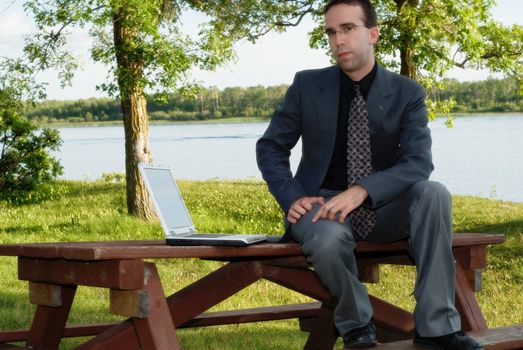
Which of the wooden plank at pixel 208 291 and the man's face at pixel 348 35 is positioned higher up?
the man's face at pixel 348 35

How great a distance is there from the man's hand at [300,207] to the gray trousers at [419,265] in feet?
0.35

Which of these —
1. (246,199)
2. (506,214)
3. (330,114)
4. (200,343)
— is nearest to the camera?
(330,114)

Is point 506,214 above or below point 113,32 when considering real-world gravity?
below

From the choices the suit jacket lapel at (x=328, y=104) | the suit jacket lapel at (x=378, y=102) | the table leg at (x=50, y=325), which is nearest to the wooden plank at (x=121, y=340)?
the table leg at (x=50, y=325)

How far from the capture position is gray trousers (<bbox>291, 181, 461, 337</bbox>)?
4.27 metres

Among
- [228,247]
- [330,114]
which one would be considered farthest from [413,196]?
[228,247]

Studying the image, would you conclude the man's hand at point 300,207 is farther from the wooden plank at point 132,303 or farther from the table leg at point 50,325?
the table leg at point 50,325

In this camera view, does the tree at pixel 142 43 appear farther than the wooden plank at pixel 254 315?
Yes

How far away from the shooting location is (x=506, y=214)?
58.7 feet

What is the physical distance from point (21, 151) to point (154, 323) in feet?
46.8

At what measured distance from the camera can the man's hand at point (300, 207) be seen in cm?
452

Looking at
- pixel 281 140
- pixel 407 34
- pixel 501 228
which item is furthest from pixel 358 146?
pixel 501 228

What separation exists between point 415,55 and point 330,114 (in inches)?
472

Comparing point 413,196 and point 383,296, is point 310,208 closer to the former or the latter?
point 413,196
